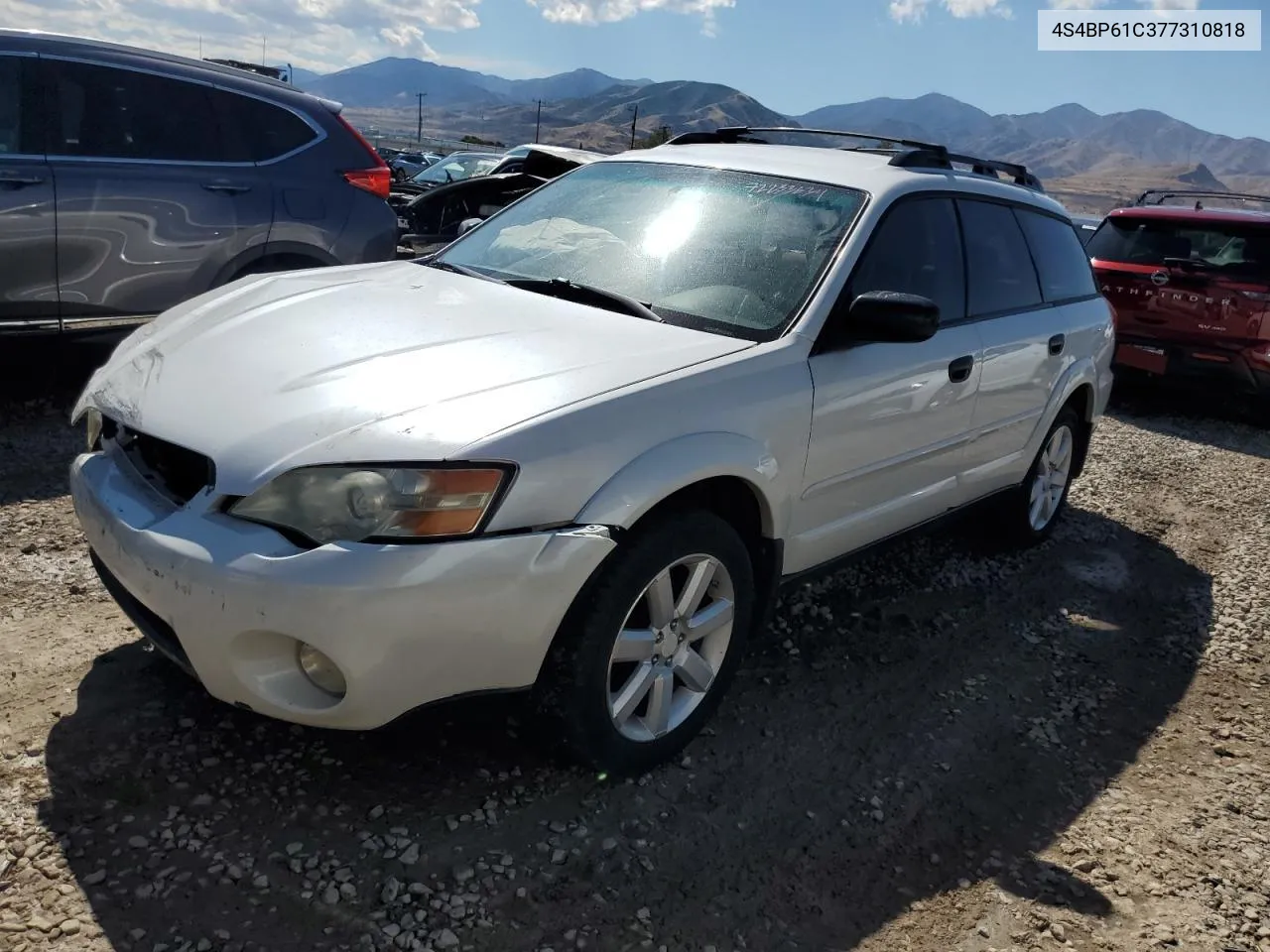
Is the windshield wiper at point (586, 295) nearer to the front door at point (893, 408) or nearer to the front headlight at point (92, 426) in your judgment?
the front door at point (893, 408)

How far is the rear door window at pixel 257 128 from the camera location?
18.1 feet

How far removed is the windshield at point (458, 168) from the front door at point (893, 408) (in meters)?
Result: 15.2

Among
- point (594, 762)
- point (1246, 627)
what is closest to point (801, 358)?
point (594, 762)

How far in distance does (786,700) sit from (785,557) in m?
0.55

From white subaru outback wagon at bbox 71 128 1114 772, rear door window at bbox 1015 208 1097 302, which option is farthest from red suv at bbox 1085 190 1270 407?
white subaru outback wagon at bbox 71 128 1114 772

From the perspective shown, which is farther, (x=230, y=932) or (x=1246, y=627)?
(x=1246, y=627)

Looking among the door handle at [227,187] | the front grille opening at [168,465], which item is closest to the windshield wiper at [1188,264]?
the door handle at [227,187]

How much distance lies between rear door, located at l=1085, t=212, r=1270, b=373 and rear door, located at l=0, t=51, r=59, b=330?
776 centimetres

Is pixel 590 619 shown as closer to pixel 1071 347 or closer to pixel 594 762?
pixel 594 762

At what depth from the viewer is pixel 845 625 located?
4008mm

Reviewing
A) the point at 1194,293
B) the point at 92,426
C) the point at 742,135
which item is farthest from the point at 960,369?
the point at 1194,293

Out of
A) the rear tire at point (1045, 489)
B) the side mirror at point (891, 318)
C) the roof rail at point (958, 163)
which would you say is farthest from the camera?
the rear tire at point (1045, 489)

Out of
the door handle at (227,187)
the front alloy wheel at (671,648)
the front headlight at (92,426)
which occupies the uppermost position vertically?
the door handle at (227,187)

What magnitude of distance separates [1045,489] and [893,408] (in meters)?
2.11
